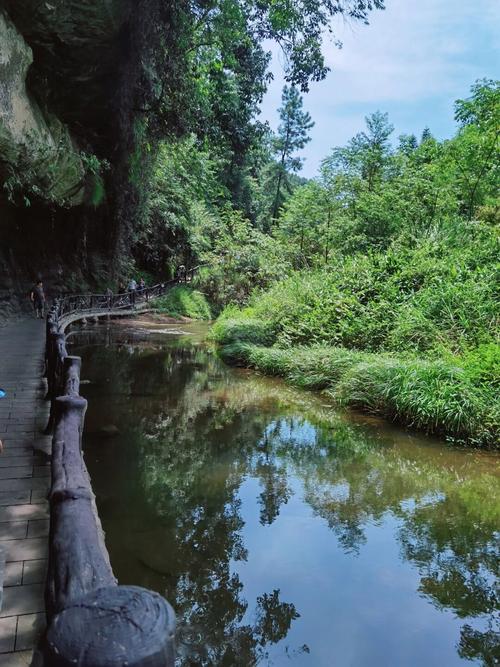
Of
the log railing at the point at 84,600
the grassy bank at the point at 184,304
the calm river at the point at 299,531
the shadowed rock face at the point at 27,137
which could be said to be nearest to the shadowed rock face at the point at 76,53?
the shadowed rock face at the point at 27,137

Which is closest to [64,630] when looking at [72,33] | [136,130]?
[72,33]

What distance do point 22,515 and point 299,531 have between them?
3080mm

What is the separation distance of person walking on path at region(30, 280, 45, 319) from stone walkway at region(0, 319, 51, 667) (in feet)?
33.4

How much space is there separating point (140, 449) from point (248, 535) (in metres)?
2.79

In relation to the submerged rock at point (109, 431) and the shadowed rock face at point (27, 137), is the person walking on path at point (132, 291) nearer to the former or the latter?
the shadowed rock face at point (27, 137)

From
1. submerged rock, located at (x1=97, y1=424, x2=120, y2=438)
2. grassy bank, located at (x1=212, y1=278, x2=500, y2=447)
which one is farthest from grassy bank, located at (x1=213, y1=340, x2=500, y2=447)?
submerged rock, located at (x1=97, y1=424, x2=120, y2=438)

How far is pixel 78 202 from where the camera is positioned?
18.4 m

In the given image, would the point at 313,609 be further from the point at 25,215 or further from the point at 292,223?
the point at 292,223

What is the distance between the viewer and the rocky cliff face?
411 inches

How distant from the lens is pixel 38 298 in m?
18.1

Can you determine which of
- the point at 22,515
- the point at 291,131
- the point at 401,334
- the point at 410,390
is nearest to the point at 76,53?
the point at 401,334

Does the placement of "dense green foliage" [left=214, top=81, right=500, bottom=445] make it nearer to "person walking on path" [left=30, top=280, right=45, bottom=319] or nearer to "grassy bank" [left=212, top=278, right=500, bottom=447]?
"grassy bank" [left=212, top=278, right=500, bottom=447]

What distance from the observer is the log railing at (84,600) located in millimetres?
1197

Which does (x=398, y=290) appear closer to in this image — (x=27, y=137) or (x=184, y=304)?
(x=27, y=137)
